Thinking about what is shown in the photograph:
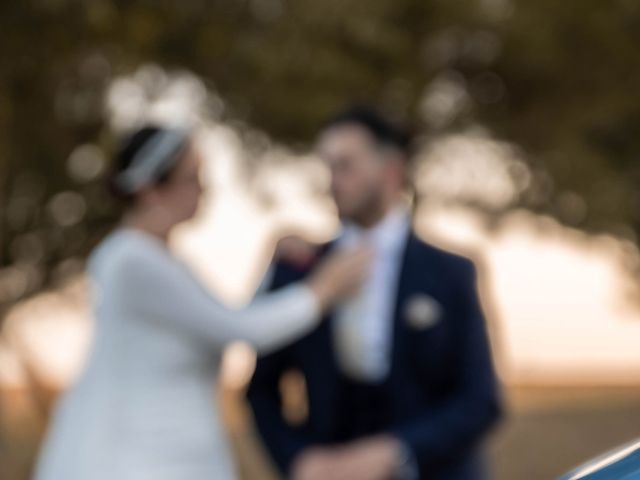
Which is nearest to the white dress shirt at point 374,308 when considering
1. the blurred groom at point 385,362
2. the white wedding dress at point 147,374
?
the blurred groom at point 385,362

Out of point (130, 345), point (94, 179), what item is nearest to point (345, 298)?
point (130, 345)

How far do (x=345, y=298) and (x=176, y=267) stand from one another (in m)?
0.46

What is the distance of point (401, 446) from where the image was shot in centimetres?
394

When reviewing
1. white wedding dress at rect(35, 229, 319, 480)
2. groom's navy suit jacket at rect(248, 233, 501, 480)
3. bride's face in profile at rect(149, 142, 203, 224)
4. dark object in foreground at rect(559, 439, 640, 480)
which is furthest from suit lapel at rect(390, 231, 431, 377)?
dark object in foreground at rect(559, 439, 640, 480)

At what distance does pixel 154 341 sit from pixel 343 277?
0.52 m

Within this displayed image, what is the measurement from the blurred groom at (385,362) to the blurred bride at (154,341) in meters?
0.10

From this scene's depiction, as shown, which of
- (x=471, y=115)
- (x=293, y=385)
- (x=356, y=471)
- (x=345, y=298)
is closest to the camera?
(x=356, y=471)

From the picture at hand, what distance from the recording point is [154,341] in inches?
167

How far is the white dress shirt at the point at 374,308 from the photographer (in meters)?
4.04

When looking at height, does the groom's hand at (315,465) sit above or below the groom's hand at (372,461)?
below

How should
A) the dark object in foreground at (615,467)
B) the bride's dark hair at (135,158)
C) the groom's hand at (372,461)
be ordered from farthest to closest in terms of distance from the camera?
the bride's dark hair at (135,158)
the groom's hand at (372,461)
the dark object in foreground at (615,467)

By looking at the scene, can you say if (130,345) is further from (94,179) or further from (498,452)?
(498,452)

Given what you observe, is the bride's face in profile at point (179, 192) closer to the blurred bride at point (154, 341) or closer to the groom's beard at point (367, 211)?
the blurred bride at point (154, 341)

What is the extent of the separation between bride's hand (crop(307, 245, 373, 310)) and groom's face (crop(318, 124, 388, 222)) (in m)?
0.10
